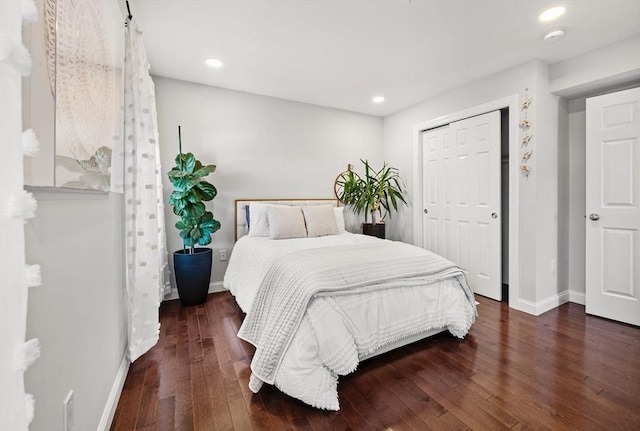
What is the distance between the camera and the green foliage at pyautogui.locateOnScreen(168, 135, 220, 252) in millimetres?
2867

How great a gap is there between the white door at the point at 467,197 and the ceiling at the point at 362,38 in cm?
63

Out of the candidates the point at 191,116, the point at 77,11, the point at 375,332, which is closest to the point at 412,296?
the point at 375,332

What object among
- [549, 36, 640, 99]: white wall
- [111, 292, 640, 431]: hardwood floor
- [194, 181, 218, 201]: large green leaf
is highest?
[549, 36, 640, 99]: white wall

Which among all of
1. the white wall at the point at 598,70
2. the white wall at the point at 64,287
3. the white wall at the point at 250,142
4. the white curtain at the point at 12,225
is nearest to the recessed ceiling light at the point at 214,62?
the white wall at the point at 250,142

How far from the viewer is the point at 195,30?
2.33 meters

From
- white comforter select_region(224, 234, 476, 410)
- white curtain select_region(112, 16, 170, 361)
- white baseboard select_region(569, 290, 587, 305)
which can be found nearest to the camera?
white comforter select_region(224, 234, 476, 410)

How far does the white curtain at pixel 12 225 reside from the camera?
43 cm

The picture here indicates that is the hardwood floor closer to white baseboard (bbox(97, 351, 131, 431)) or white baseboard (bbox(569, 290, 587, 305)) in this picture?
white baseboard (bbox(97, 351, 131, 431))

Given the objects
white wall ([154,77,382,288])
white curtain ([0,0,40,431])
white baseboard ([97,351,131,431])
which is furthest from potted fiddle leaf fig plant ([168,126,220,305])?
white curtain ([0,0,40,431])

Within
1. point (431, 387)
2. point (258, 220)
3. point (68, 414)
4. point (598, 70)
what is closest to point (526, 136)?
point (598, 70)

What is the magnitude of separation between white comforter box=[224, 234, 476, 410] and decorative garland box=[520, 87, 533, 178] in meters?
1.44

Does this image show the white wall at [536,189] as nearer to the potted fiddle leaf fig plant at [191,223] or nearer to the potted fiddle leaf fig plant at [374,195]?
the potted fiddle leaf fig plant at [374,195]

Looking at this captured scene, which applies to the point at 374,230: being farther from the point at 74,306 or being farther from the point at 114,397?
the point at 74,306

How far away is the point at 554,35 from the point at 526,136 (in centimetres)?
86
